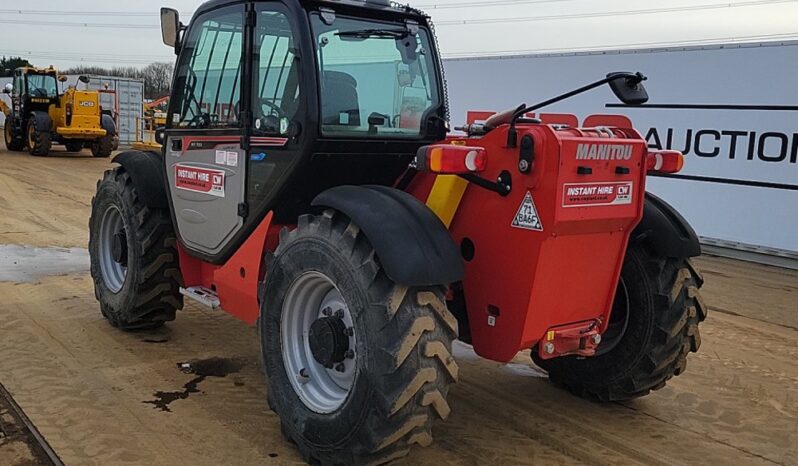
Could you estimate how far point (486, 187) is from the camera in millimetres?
3463

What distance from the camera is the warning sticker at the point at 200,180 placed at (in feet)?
15.1

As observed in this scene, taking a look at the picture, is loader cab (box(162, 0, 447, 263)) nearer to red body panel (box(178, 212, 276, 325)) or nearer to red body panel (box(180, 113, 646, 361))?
red body panel (box(178, 212, 276, 325))

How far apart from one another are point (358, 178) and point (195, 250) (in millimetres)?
1384

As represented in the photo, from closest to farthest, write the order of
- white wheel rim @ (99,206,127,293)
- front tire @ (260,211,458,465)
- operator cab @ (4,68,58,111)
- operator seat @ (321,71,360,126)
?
front tire @ (260,211,458,465)
operator seat @ (321,71,360,126)
white wheel rim @ (99,206,127,293)
operator cab @ (4,68,58,111)

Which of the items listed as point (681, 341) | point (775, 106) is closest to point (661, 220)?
point (681, 341)

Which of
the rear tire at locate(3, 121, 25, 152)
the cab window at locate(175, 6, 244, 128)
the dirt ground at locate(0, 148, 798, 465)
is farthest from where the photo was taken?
the rear tire at locate(3, 121, 25, 152)

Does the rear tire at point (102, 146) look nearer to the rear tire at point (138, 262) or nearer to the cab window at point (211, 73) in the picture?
the rear tire at point (138, 262)

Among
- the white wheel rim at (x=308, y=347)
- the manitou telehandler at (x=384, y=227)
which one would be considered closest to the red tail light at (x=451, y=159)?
the manitou telehandler at (x=384, y=227)

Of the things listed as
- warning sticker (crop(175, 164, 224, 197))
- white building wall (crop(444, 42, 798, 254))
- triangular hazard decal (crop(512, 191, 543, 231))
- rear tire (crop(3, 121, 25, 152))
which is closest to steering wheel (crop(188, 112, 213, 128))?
warning sticker (crop(175, 164, 224, 197))

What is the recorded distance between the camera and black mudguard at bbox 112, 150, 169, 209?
5.38m

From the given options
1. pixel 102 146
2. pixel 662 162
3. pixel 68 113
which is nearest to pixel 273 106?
pixel 662 162

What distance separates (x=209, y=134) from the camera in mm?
4699

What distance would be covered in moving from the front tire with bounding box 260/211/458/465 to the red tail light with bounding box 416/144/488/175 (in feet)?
1.45

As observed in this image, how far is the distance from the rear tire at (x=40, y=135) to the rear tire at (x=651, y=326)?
21.4 metres
